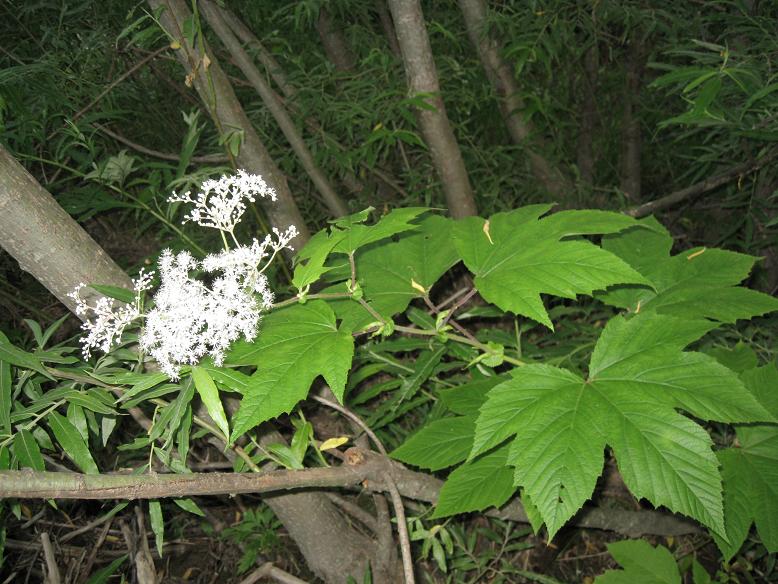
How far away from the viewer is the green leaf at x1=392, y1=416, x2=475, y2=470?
138cm

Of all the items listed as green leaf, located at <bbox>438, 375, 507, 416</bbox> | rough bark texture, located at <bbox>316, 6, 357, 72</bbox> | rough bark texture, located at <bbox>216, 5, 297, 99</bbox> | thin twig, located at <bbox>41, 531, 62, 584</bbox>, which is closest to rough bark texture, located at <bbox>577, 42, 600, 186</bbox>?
rough bark texture, located at <bbox>316, 6, 357, 72</bbox>

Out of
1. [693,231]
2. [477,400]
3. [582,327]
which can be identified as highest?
[477,400]

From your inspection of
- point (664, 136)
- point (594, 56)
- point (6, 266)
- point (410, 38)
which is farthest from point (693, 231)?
point (6, 266)

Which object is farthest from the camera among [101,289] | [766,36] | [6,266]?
[6,266]

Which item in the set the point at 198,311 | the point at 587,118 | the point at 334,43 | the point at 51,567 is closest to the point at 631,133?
the point at 587,118

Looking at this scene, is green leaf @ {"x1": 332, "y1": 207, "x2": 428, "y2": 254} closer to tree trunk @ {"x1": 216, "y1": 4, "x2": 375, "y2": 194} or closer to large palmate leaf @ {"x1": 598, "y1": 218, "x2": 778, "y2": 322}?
large palmate leaf @ {"x1": 598, "y1": 218, "x2": 778, "y2": 322}

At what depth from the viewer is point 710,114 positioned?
173 centimetres

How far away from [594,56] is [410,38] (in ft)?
3.73

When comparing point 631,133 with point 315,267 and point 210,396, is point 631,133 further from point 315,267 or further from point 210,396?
point 210,396

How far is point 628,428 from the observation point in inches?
40.9

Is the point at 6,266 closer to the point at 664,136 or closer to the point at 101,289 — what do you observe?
the point at 101,289

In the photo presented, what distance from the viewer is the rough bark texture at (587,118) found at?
267 cm

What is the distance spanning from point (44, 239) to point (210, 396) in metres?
0.47

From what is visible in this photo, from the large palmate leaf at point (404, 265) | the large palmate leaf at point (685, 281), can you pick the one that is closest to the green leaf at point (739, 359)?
the large palmate leaf at point (685, 281)
